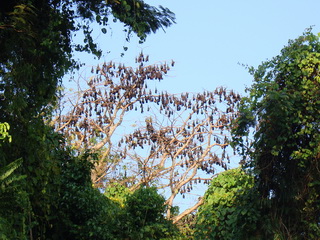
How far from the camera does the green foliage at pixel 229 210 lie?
376 inches

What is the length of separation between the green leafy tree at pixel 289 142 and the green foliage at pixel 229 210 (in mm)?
272

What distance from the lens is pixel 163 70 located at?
856 inches

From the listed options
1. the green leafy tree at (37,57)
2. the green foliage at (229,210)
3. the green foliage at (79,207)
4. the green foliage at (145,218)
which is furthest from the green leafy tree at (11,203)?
the green foliage at (145,218)

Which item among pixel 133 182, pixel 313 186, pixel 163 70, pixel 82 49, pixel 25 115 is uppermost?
pixel 163 70

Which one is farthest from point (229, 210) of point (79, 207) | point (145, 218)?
point (79, 207)

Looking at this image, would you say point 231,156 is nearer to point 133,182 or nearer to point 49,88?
point 133,182

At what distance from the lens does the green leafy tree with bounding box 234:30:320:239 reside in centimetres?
910

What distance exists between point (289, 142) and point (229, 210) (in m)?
2.78

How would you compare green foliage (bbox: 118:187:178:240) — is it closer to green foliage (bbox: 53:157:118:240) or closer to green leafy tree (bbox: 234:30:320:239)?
green foliage (bbox: 53:157:118:240)

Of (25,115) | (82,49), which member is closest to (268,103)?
(82,49)

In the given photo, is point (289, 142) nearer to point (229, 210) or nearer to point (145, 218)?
point (229, 210)

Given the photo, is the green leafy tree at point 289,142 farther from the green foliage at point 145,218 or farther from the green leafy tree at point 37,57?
the green foliage at point 145,218

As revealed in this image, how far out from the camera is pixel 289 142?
30.6 feet

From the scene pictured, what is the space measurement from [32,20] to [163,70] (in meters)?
13.1
